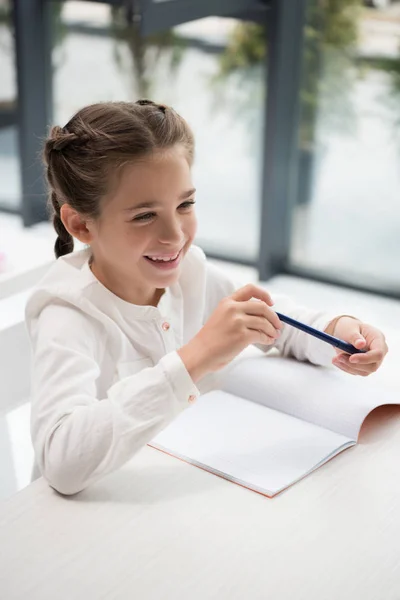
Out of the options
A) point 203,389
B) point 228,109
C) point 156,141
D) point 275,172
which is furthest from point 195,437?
point 228,109

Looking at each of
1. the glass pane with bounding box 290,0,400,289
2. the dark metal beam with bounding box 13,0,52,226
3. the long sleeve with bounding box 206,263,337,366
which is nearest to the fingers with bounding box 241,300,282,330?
the long sleeve with bounding box 206,263,337,366

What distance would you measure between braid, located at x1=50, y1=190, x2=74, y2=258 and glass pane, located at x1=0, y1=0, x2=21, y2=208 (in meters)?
2.27

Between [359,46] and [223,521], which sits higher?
[359,46]

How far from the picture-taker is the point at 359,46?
2768 mm

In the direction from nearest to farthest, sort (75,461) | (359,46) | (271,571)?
(271,571), (75,461), (359,46)

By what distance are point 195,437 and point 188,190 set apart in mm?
365

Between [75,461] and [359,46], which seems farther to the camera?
[359,46]

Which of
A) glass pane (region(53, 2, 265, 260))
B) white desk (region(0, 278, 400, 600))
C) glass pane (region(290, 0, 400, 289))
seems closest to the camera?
white desk (region(0, 278, 400, 600))

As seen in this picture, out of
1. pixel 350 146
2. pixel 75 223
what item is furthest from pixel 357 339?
pixel 350 146

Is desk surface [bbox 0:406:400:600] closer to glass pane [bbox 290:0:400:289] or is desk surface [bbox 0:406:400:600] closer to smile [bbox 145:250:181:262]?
smile [bbox 145:250:181:262]

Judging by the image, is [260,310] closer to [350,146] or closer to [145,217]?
[145,217]

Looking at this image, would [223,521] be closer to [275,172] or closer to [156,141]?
[156,141]

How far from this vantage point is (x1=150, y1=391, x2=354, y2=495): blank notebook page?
112 cm

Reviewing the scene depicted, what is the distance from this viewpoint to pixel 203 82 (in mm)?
3137
